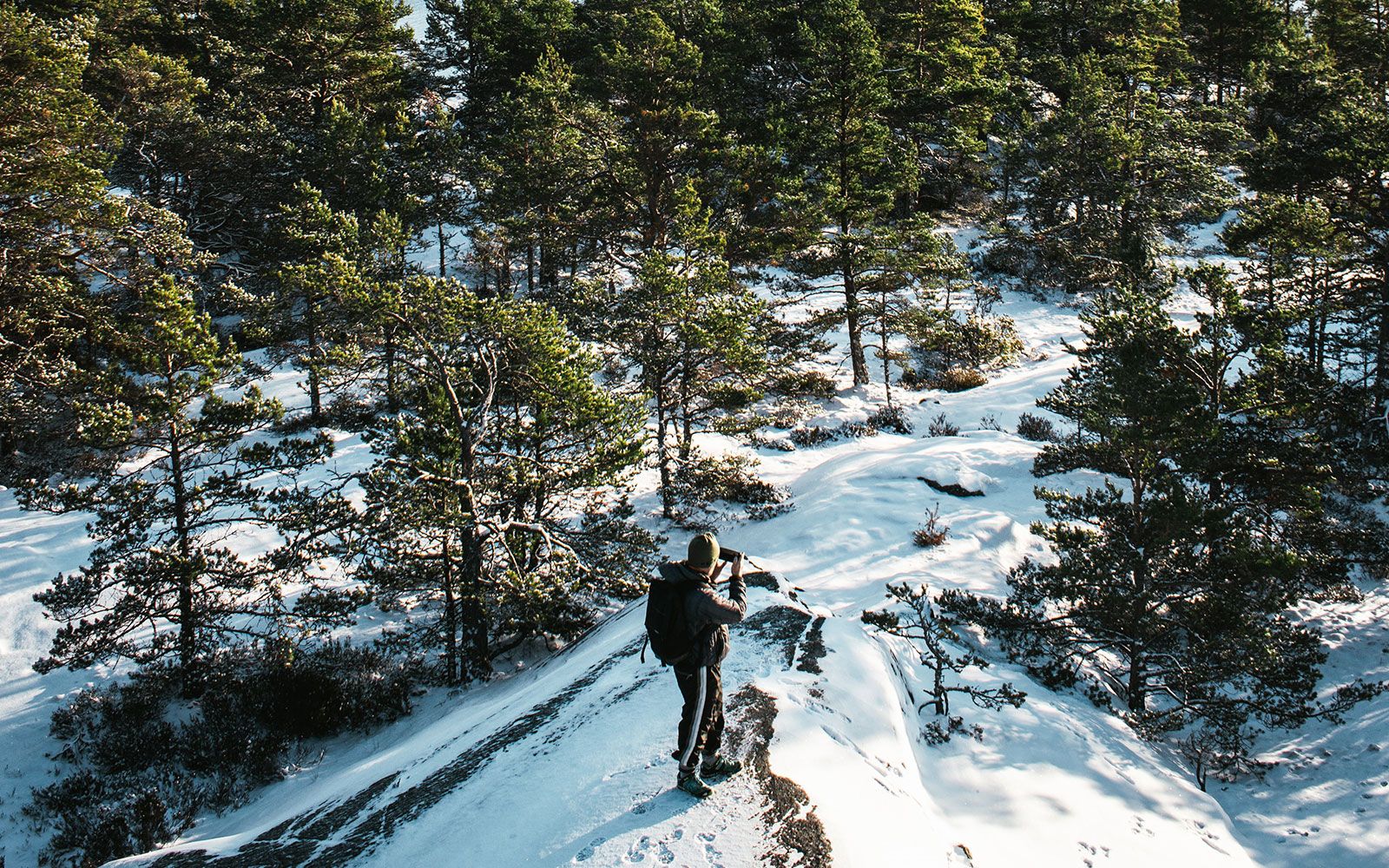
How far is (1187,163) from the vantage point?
27984 mm

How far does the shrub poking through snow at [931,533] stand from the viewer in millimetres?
15281

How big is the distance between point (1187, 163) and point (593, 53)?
83.5 ft

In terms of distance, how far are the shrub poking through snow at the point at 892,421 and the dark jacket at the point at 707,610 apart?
1877cm

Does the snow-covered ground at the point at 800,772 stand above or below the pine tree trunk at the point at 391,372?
below

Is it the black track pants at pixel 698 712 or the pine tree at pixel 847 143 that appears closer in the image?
the black track pants at pixel 698 712

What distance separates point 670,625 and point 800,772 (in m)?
1.74

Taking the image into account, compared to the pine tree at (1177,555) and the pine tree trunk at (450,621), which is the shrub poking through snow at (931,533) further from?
the pine tree trunk at (450,621)

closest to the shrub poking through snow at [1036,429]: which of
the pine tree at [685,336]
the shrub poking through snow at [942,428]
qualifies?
the shrub poking through snow at [942,428]

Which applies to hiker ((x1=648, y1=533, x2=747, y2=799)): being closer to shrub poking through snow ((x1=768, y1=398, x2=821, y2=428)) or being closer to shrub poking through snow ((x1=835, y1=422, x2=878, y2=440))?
shrub poking through snow ((x1=768, y1=398, x2=821, y2=428))

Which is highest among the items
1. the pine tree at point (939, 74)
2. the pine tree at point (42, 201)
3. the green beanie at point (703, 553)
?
the pine tree at point (939, 74)

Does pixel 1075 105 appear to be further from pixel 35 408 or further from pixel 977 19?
pixel 35 408

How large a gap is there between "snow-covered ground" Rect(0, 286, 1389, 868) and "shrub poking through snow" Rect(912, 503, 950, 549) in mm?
213

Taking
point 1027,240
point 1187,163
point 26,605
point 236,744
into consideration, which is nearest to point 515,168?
point 26,605

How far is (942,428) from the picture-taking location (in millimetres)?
22734
